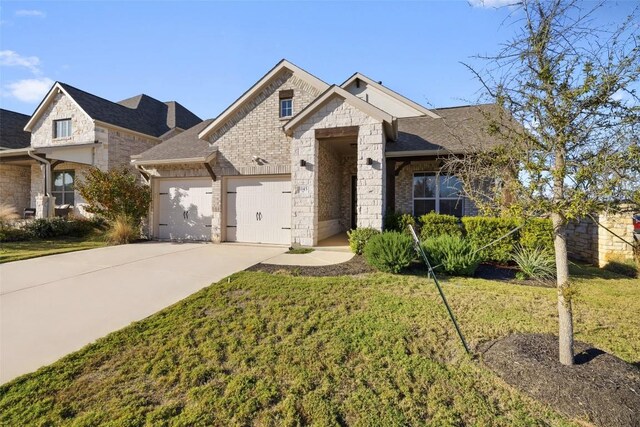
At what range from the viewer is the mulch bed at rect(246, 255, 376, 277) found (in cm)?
593

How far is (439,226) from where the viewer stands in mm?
7754

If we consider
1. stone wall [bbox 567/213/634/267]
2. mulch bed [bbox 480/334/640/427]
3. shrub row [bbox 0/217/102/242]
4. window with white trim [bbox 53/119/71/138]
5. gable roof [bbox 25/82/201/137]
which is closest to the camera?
mulch bed [bbox 480/334/640/427]

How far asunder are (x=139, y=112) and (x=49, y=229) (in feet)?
29.2

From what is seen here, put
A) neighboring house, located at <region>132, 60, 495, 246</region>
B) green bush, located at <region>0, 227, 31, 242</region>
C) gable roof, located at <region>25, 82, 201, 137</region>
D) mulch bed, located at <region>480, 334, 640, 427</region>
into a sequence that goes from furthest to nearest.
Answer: gable roof, located at <region>25, 82, 201, 137</region>, green bush, located at <region>0, 227, 31, 242</region>, neighboring house, located at <region>132, 60, 495, 246</region>, mulch bed, located at <region>480, 334, 640, 427</region>

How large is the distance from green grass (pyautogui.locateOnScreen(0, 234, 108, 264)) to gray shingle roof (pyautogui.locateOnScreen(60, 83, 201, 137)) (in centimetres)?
660

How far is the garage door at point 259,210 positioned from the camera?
32.1 ft

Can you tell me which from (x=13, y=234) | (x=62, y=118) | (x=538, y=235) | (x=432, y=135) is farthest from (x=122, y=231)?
(x=538, y=235)

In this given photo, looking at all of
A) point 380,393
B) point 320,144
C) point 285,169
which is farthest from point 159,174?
point 380,393

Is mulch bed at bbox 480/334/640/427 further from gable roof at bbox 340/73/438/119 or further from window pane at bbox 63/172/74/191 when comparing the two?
window pane at bbox 63/172/74/191

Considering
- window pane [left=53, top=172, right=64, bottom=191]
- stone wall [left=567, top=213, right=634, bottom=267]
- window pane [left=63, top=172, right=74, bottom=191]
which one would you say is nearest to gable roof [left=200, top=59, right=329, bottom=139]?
stone wall [left=567, top=213, right=634, bottom=267]

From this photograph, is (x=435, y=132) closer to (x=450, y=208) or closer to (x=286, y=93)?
(x=450, y=208)

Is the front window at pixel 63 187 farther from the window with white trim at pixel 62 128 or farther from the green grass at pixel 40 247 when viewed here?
the green grass at pixel 40 247

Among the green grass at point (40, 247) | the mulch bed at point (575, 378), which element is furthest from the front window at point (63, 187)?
the mulch bed at point (575, 378)

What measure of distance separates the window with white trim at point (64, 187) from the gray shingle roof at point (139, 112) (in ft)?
11.7
